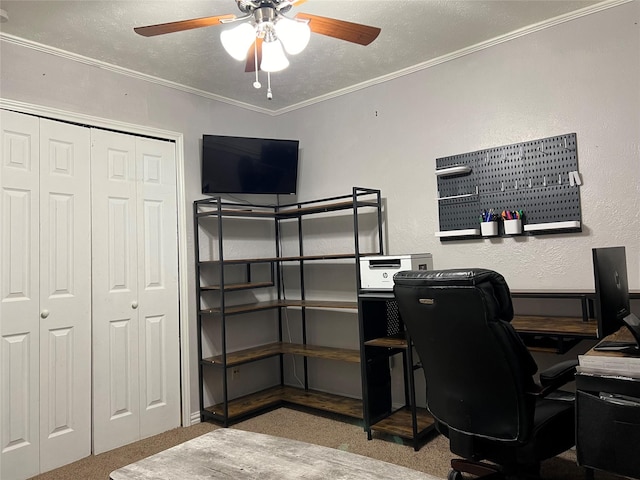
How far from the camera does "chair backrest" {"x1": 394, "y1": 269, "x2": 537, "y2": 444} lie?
1781mm

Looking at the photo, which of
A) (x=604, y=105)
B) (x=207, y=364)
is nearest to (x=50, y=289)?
(x=207, y=364)

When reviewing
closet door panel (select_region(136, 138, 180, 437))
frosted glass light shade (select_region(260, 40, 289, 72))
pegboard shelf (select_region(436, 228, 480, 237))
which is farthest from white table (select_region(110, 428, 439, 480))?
pegboard shelf (select_region(436, 228, 480, 237))

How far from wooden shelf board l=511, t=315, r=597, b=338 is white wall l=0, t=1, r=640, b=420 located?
0.26 metres

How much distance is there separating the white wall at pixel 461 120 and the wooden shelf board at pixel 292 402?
19cm

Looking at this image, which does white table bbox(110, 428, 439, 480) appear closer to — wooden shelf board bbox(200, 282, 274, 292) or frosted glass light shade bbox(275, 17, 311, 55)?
Result: frosted glass light shade bbox(275, 17, 311, 55)

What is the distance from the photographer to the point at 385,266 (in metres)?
3.09

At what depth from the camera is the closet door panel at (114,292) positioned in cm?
310

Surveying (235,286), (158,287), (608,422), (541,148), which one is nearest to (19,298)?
(158,287)

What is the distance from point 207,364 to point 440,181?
2.23 metres

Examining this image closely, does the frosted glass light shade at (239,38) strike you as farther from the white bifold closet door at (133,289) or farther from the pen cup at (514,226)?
the pen cup at (514,226)

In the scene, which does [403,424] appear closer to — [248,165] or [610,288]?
[610,288]

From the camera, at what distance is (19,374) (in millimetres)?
2734

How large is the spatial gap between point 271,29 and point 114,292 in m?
2.07

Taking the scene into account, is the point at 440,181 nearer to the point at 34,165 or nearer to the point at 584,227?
the point at 584,227
